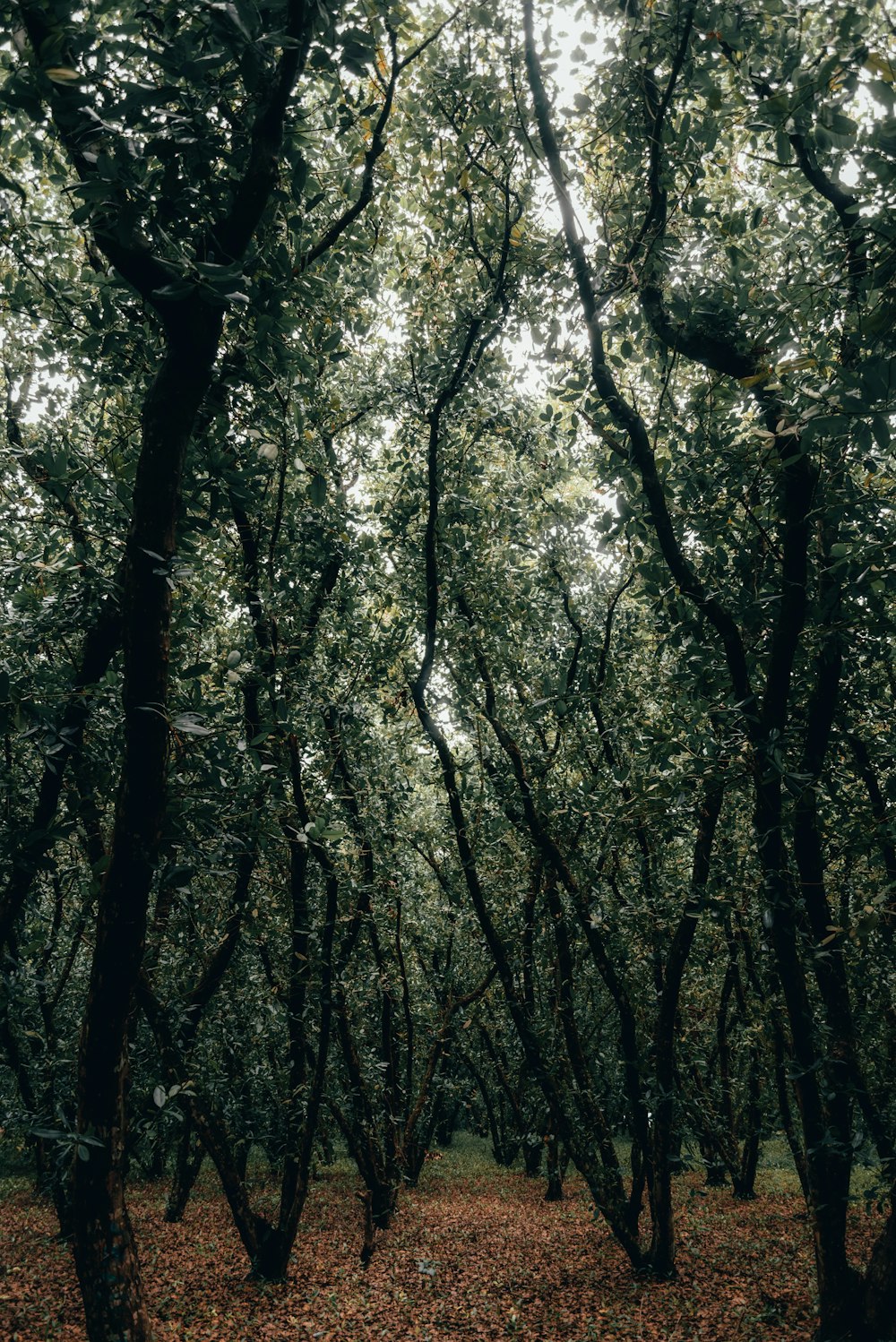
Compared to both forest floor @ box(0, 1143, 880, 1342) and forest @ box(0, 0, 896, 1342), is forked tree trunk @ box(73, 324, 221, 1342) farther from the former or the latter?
forest floor @ box(0, 1143, 880, 1342)

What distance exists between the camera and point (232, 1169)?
860 cm

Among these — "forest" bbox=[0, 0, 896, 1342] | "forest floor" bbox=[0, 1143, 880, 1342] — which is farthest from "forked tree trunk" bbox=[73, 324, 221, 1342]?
"forest floor" bbox=[0, 1143, 880, 1342]

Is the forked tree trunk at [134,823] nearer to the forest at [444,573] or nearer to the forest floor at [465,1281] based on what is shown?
the forest at [444,573]

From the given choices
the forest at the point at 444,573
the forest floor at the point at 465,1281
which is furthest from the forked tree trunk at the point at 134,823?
the forest floor at the point at 465,1281

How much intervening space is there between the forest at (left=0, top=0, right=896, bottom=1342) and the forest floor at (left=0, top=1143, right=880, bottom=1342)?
145 mm

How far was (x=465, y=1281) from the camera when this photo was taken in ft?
32.6

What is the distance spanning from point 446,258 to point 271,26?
3.94 m

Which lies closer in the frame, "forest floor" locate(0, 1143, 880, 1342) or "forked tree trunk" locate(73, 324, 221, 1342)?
"forked tree trunk" locate(73, 324, 221, 1342)

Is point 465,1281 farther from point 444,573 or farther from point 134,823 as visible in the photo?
point 134,823

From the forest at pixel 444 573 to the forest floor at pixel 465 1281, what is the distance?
0.48 feet

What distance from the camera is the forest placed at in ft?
9.71

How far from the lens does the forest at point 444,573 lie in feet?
9.71

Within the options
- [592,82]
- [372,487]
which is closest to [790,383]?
[592,82]

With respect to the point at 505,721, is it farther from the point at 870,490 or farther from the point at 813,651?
the point at 870,490
